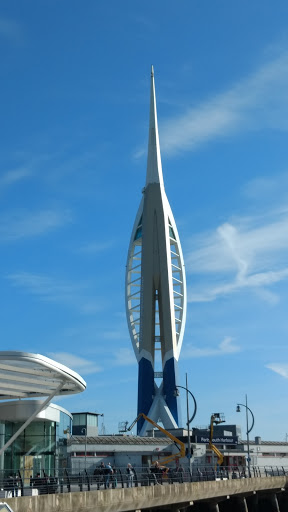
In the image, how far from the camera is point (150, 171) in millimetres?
84938

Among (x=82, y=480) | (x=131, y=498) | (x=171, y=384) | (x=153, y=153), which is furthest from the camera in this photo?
(x=153, y=153)

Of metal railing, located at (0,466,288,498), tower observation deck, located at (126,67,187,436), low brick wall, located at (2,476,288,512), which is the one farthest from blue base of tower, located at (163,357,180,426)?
low brick wall, located at (2,476,288,512)

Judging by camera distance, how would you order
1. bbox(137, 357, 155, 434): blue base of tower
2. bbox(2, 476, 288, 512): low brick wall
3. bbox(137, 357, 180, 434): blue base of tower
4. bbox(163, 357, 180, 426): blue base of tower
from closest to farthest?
bbox(2, 476, 288, 512): low brick wall, bbox(163, 357, 180, 426): blue base of tower, bbox(137, 357, 180, 434): blue base of tower, bbox(137, 357, 155, 434): blue base of tower

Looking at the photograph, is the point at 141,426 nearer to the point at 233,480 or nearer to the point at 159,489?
the point at 233,480

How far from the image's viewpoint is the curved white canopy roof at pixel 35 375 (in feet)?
57.5

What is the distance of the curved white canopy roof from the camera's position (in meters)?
17.5

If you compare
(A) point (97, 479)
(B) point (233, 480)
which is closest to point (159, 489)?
(A) point (97, 479)

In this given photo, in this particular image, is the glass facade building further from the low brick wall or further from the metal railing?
the low brick wall

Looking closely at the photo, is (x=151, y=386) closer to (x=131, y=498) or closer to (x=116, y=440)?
(x=116, y=440)

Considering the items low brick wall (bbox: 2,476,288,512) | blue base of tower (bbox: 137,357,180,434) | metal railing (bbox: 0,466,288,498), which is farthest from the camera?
blue base of tower (bbox: 137,357,180,434)

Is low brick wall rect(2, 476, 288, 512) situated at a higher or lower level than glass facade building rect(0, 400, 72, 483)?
lower

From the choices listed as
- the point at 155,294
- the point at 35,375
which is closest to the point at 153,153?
the point at 155,294

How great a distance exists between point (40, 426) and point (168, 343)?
2056 inches

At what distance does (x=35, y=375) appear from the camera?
20.4m
